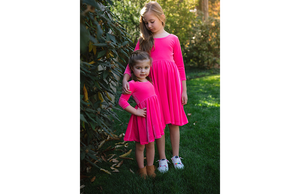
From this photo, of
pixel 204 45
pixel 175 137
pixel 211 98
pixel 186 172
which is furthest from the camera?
pixel 204 45

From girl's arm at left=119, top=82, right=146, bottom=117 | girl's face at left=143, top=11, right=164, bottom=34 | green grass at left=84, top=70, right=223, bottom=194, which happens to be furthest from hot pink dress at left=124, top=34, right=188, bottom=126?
green grass at left=84, top=70, right=223, bottom=194

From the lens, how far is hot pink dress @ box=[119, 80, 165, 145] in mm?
1812

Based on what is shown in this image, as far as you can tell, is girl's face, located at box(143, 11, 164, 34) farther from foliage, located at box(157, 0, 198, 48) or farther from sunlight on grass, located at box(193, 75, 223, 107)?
foliage, located at box(157, 0, 198, 48)

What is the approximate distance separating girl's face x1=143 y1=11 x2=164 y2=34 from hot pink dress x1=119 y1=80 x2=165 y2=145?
0.59 metres

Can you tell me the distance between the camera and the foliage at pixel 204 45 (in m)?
9.90

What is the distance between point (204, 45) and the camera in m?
9.81

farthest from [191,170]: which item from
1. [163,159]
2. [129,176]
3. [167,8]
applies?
[167,8]

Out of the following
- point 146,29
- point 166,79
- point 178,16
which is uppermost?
point 178,16

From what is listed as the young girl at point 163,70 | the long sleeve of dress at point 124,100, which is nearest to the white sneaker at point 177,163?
the young girl at point 163,70

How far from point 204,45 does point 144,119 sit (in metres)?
8.87

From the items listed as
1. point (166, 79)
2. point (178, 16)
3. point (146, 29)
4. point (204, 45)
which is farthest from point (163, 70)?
point (204, 45)

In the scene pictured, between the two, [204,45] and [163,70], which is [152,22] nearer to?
[163,70]

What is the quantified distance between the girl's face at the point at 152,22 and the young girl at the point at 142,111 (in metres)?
0.34
